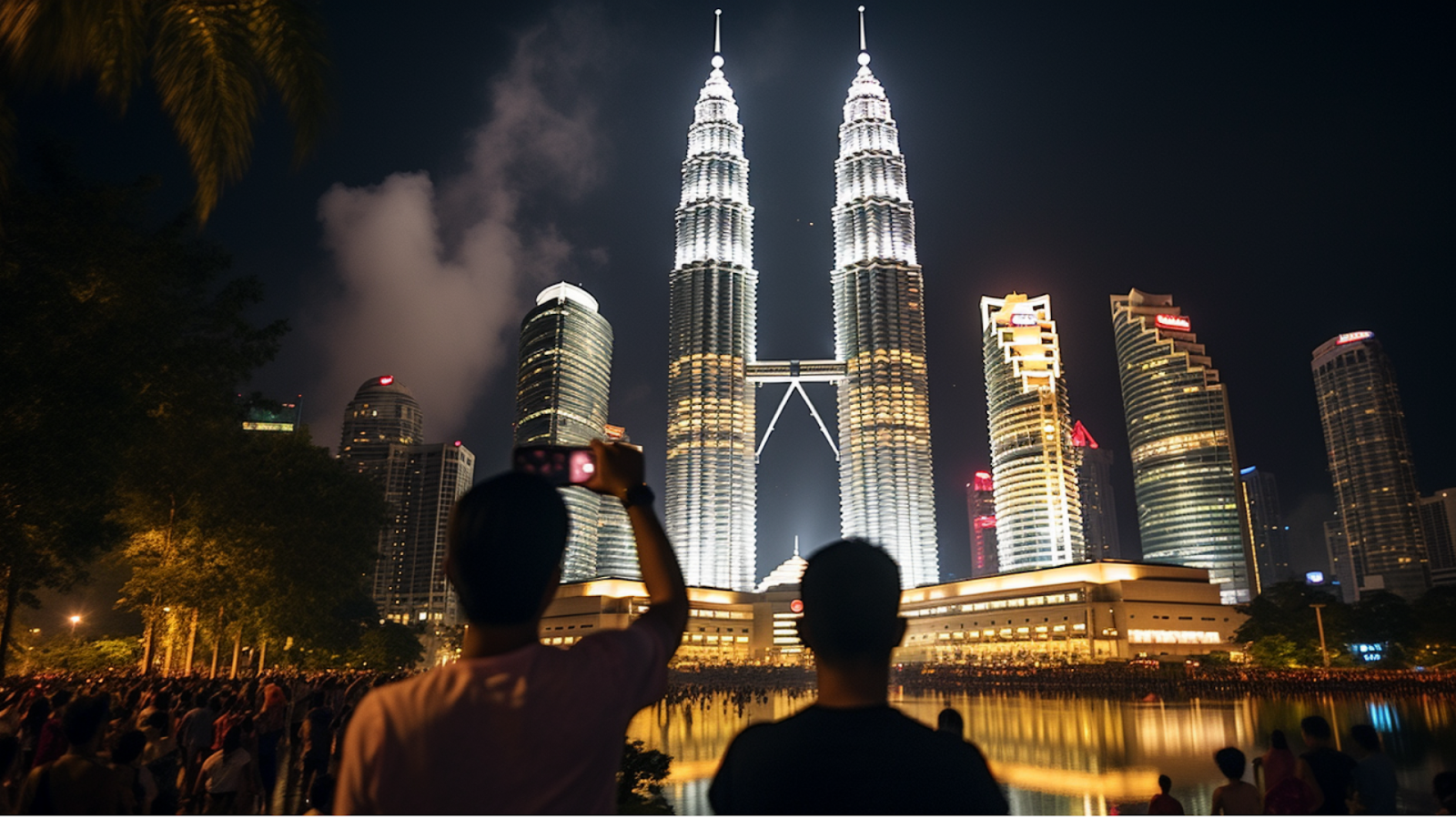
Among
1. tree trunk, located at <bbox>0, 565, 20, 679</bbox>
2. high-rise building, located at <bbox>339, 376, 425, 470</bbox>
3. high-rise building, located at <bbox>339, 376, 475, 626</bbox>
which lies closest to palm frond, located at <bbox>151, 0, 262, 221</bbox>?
tree trunk, located at <bbox>0, 565, 20, 679</bbox>

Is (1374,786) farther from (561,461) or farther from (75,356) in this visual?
(75,356)

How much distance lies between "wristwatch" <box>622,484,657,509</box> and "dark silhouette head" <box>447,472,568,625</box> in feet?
1.24

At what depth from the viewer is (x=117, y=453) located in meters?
21.0

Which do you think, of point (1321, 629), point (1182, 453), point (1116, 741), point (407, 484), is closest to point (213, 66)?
point (1116, 741)

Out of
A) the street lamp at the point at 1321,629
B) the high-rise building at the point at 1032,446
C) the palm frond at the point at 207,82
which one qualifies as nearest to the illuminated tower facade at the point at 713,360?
the high-rise building at the point at 1032,446

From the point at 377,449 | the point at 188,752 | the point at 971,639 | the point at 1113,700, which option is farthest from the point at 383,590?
the point at 188,752

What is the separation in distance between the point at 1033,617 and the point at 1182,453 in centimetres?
7537

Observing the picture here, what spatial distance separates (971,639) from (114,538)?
105 m

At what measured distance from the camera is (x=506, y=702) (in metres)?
1.90

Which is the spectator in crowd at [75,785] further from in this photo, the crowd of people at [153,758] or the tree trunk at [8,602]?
the tree trunk at [8,602]

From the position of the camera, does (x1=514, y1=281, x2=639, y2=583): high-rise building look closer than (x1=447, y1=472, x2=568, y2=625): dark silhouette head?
No

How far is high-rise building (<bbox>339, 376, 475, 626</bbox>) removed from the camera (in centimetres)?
16262

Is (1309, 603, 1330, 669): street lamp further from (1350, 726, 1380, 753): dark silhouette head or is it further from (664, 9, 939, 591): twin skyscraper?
(664, 9, 939, 591): twin skyscraper

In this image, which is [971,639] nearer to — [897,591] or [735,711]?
[735,711]
